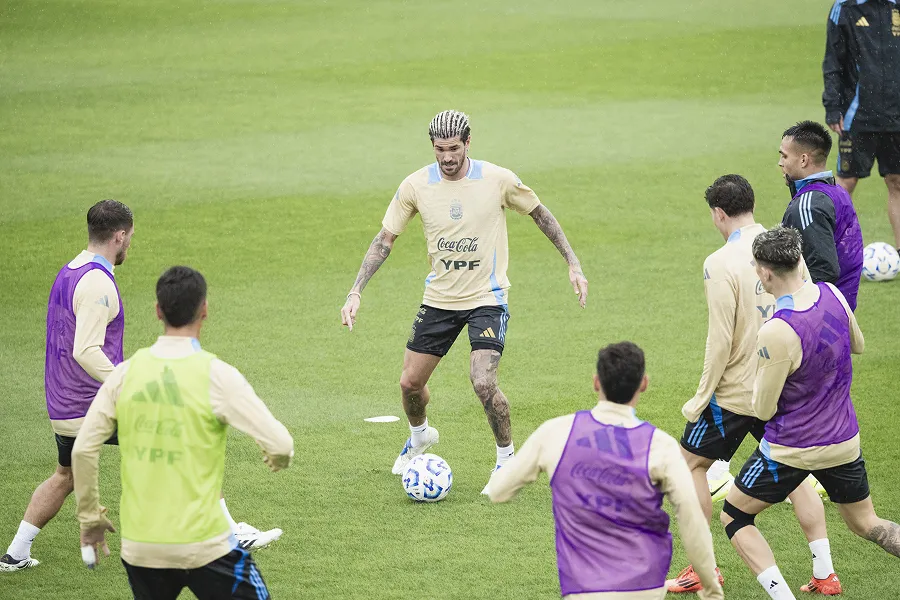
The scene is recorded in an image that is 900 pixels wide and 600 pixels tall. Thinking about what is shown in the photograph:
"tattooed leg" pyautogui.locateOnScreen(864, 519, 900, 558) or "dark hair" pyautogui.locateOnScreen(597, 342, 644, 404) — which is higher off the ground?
"dark hair" pyautogui.locateOnScreen(597, 342, 644, 404)

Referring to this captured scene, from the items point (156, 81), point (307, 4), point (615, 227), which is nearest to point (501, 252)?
point (615, 227)

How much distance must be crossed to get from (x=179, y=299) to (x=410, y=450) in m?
3.89

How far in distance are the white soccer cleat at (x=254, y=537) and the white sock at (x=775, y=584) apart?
3.00m

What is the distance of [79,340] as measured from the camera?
6.39 m

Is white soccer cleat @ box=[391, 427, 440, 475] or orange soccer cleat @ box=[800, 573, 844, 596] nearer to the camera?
orange soccer cleat @ box=[800, 573, 844, 596]

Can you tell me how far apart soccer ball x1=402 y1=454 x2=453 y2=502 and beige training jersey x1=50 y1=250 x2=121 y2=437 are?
7.50 feet

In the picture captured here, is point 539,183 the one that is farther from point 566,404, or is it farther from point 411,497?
point 411,497

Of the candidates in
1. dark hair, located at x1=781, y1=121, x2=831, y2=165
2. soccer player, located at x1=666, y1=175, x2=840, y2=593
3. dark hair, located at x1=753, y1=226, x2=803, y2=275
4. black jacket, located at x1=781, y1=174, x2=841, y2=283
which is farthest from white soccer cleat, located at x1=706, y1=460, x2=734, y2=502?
dark hair, located at x1=753, y1=226, x2=803, y2=275

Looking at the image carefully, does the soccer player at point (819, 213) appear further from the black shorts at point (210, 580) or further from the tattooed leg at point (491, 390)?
the black shorts at point (210, 580)

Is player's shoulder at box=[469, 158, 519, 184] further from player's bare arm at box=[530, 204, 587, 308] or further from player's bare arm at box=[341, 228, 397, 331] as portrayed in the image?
player's bare arm at box=[341, 228, 397, 331]

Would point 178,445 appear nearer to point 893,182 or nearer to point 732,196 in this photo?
point 732,196

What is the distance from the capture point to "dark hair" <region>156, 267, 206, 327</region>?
193 inches

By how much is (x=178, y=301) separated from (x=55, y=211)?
11639 mm

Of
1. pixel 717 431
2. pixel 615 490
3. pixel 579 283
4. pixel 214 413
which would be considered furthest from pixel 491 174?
pixel 615 490
